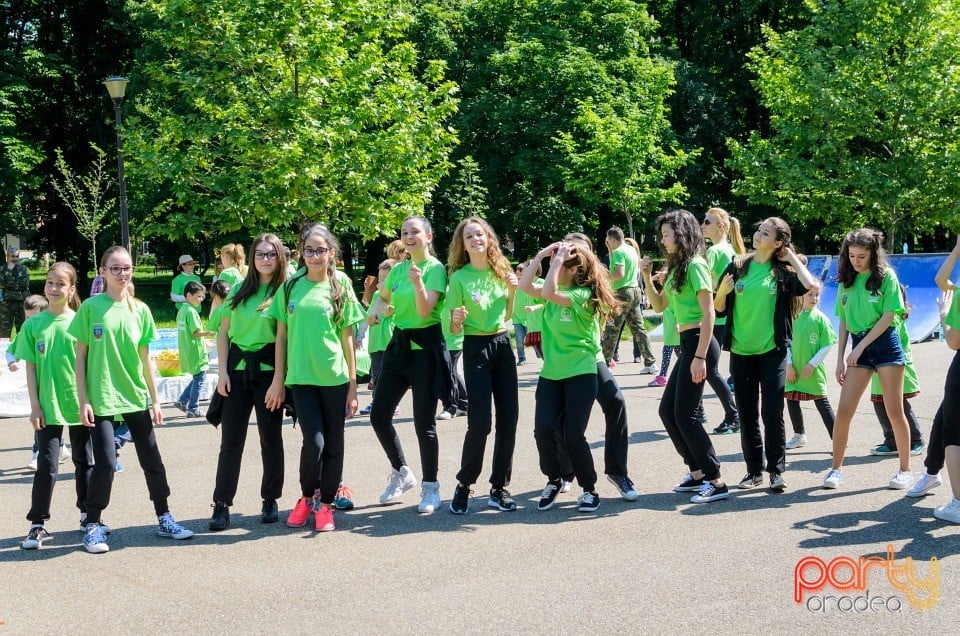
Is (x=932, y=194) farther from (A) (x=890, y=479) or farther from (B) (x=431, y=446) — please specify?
(B) (x=431, y=446)

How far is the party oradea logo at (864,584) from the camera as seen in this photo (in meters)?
4.68

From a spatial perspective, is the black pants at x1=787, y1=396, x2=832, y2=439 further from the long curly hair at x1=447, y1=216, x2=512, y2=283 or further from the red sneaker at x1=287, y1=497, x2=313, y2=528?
the red sneaker at x1=287, y1=497, x2=313, y2=528

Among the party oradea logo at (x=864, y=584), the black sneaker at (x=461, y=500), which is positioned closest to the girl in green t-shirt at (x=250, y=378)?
the black sneaker at (x=461, y=500)

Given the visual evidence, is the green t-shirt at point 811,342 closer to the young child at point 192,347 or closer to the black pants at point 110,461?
the black pants at point 110,461

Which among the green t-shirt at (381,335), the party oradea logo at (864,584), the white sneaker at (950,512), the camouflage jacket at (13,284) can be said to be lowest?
the party oradea logo at (864,584)

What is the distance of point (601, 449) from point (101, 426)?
4368 millimetres

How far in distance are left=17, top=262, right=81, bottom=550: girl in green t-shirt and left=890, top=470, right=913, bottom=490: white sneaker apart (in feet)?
17.7

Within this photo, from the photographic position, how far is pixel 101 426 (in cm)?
601

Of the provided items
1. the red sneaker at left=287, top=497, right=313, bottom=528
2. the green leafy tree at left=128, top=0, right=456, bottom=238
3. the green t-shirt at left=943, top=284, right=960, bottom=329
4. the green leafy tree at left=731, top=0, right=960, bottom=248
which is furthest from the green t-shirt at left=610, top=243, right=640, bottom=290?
the green leafy tree at left=731, top=0, right=960, bottom=248

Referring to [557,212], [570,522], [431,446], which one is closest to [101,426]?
[431,446]

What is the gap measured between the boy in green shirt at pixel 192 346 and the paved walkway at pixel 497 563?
10.2ft

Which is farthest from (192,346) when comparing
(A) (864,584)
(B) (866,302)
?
(A) (864,584)

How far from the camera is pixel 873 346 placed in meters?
6.79

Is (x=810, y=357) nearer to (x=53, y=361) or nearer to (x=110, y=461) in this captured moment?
(x=110, y=461)
